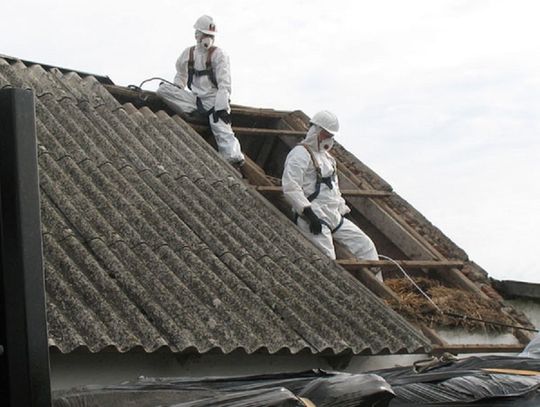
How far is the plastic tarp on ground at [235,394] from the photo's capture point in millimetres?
2836

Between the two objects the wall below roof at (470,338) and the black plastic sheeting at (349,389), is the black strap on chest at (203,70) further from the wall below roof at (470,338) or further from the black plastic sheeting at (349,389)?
the black plastic sheeting at (349,389)

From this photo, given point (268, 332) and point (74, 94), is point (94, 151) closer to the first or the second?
point (74, 94)

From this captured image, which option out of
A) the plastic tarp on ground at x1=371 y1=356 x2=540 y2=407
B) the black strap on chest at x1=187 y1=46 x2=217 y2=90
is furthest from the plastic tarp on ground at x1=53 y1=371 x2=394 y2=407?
the black strap on chest at x1=187 y1=46 x2=217 y2=90

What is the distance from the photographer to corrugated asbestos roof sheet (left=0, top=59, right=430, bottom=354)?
24.9 feet

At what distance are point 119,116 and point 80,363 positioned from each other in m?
4.17

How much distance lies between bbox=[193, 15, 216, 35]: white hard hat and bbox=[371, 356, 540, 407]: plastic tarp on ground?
8610 mm

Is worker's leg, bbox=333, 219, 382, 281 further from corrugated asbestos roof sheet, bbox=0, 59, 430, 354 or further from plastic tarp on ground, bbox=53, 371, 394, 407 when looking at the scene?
plastic tarp on ground, bbox=53, 371, 394, 407

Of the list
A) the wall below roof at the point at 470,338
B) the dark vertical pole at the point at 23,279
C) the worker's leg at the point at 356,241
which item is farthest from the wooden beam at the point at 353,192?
the dark vertical pole at the point at 23,279

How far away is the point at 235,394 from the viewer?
294cm

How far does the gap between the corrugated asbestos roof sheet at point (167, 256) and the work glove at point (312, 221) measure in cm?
18

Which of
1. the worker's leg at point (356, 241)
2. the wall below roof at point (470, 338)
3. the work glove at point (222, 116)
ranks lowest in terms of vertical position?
the wall below roof at point (470, 338)

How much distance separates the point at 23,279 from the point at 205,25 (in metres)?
9.95

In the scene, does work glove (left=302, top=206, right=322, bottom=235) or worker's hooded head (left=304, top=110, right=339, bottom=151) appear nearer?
work glove (left=302, top=206, right=322, bottom=235)

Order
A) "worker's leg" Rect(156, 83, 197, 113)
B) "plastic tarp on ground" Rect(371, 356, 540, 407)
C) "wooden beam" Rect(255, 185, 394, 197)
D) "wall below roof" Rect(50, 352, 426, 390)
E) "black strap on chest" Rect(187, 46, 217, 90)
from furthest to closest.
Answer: "black strap on chest" Rect(187, 46, 217, 90), "worker's leg" Rect(156, 83, 197, 113), "wooden beam" Rect(255, 185, 394, 197), "wall below roof" Rect(50, 352, 426, 390), "plastic tarp on ground" Rect(371, 356, 540, 407)
